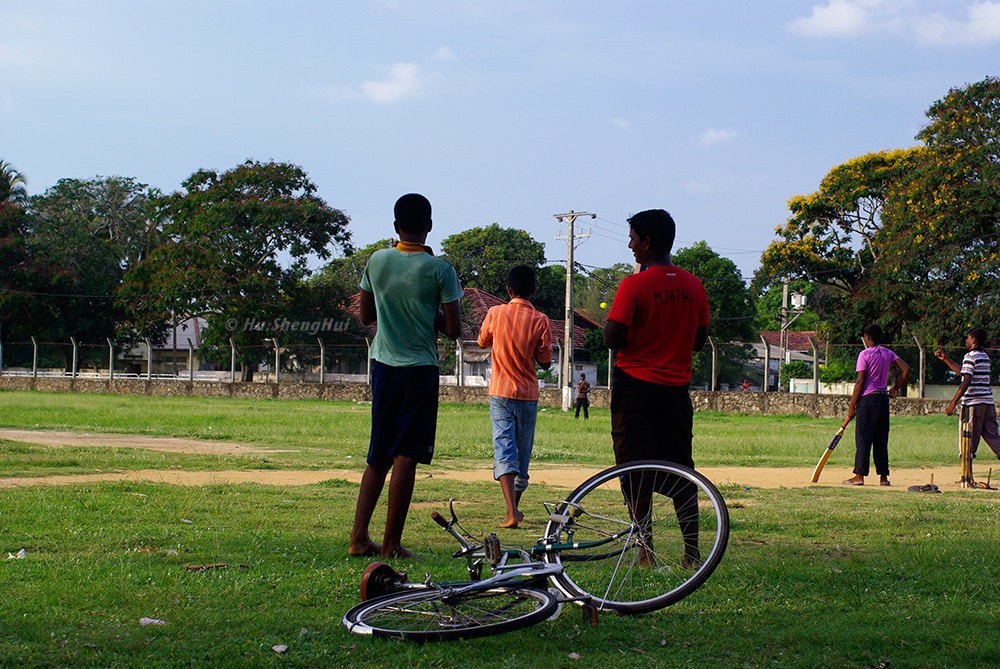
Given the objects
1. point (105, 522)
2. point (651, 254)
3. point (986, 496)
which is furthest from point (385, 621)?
point (986, 496)

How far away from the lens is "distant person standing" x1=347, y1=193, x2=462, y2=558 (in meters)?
4.62

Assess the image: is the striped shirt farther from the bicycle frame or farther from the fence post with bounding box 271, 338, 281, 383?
the fence post with bounding box 271, 338, 281, 383

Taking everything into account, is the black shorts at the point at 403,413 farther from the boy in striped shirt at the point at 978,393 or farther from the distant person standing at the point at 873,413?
the boy in striped shirt at the point at 978,393

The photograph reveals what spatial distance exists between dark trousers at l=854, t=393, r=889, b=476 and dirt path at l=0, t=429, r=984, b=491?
22 cm

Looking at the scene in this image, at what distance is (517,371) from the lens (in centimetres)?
627

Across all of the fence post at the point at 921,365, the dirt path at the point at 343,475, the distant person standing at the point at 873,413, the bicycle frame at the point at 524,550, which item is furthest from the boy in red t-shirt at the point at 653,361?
the fence post at the point at 921,365

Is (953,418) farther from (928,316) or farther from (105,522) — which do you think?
(105,522)

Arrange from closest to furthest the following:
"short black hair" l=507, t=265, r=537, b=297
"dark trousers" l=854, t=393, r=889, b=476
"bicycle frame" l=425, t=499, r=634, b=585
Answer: "bicycle frame" l=425, t=499, r=634, b=585 → "short black hair" l=507, t=265, r=537, b=297 → "dark trousers" l=854, t=393, r=889, b=476

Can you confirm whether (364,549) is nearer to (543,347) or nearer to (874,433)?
(543,347)

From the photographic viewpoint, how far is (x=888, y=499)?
7832mm

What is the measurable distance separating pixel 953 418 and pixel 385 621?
23350 mm

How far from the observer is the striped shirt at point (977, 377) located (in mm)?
9531

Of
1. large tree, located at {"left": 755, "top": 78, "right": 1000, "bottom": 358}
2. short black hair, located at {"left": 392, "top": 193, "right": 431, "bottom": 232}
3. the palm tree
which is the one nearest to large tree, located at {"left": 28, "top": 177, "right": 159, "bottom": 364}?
the palm tree

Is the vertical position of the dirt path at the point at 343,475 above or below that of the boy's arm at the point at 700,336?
below
